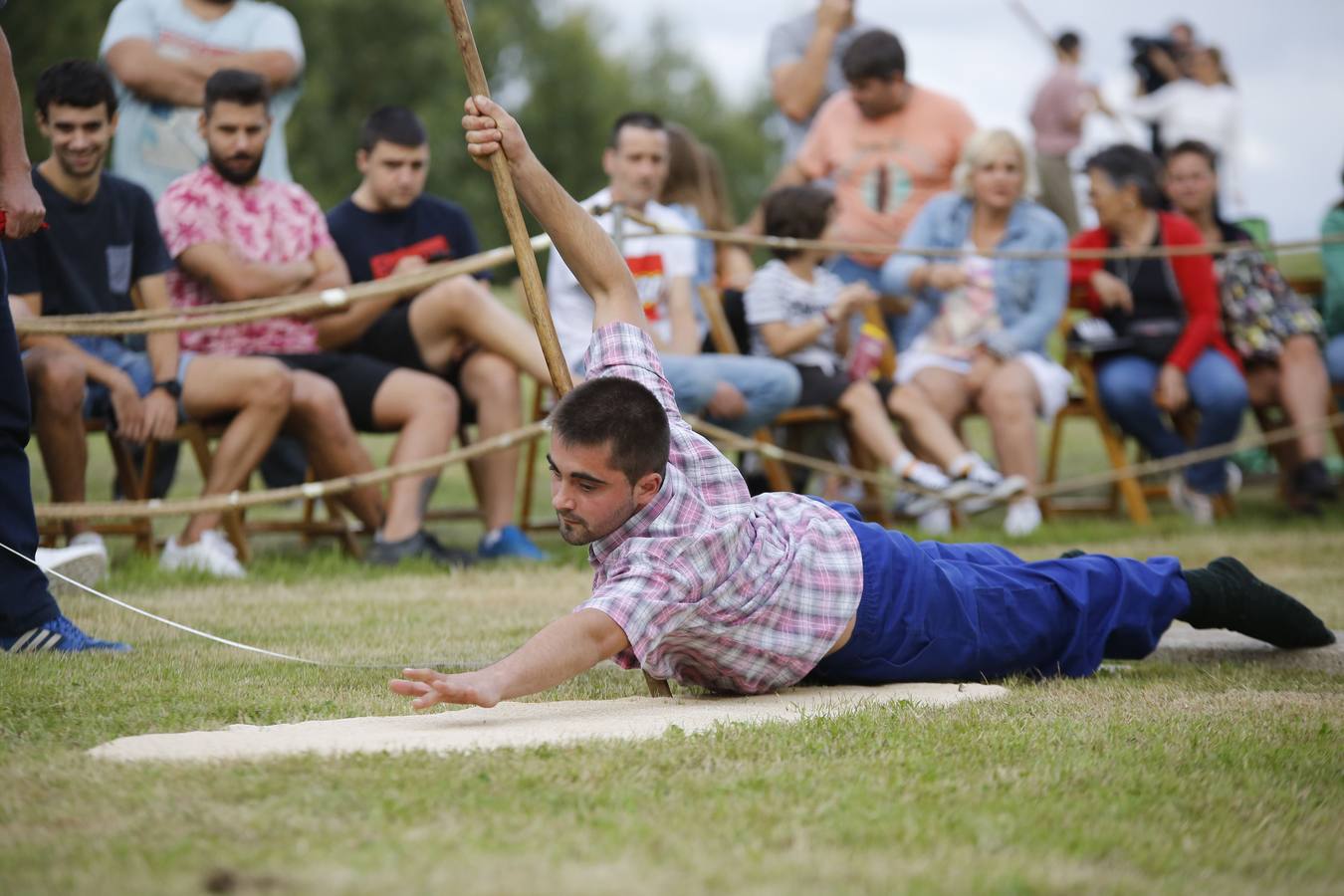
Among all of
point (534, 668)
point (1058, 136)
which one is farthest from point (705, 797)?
point (1058, 136)

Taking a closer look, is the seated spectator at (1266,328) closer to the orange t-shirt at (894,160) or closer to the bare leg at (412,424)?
the orange t-shirt at (894,160)

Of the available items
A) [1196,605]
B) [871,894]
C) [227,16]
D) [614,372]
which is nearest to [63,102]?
[227,16]

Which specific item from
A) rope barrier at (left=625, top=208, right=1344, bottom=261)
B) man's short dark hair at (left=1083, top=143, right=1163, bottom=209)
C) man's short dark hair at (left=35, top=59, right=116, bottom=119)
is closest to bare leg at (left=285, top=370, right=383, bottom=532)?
man's short dark hair at (left=35, top=59, right=116, bottom=119)

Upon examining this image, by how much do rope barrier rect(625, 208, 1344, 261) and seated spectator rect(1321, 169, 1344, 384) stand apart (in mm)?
130

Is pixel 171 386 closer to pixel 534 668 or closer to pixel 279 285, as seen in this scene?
pixel 279 285

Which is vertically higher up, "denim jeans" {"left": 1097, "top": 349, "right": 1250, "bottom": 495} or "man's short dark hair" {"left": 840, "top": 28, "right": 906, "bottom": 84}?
"man's short dark hair" {"left": 840, "top": 28, "right": 906, "bottom": 84}

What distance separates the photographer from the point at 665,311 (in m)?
7.59

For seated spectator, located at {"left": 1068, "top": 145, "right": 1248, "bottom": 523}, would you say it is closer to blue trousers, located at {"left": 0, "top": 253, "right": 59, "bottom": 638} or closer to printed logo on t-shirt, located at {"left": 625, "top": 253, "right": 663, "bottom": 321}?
printed logo on t-shirt, located at {"left": 625, "top": 253, "right": 663, "bottom": 321}

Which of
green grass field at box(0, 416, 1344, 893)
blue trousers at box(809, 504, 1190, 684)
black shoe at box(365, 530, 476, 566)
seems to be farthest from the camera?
black shoe at box(365, 530, 476, 566)

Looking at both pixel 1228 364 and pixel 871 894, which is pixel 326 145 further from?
pixel 871 894

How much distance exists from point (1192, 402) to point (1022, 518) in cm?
133

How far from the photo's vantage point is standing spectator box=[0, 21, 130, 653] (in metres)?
4.07

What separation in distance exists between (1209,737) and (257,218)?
472 cm

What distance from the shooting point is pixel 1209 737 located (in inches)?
133
